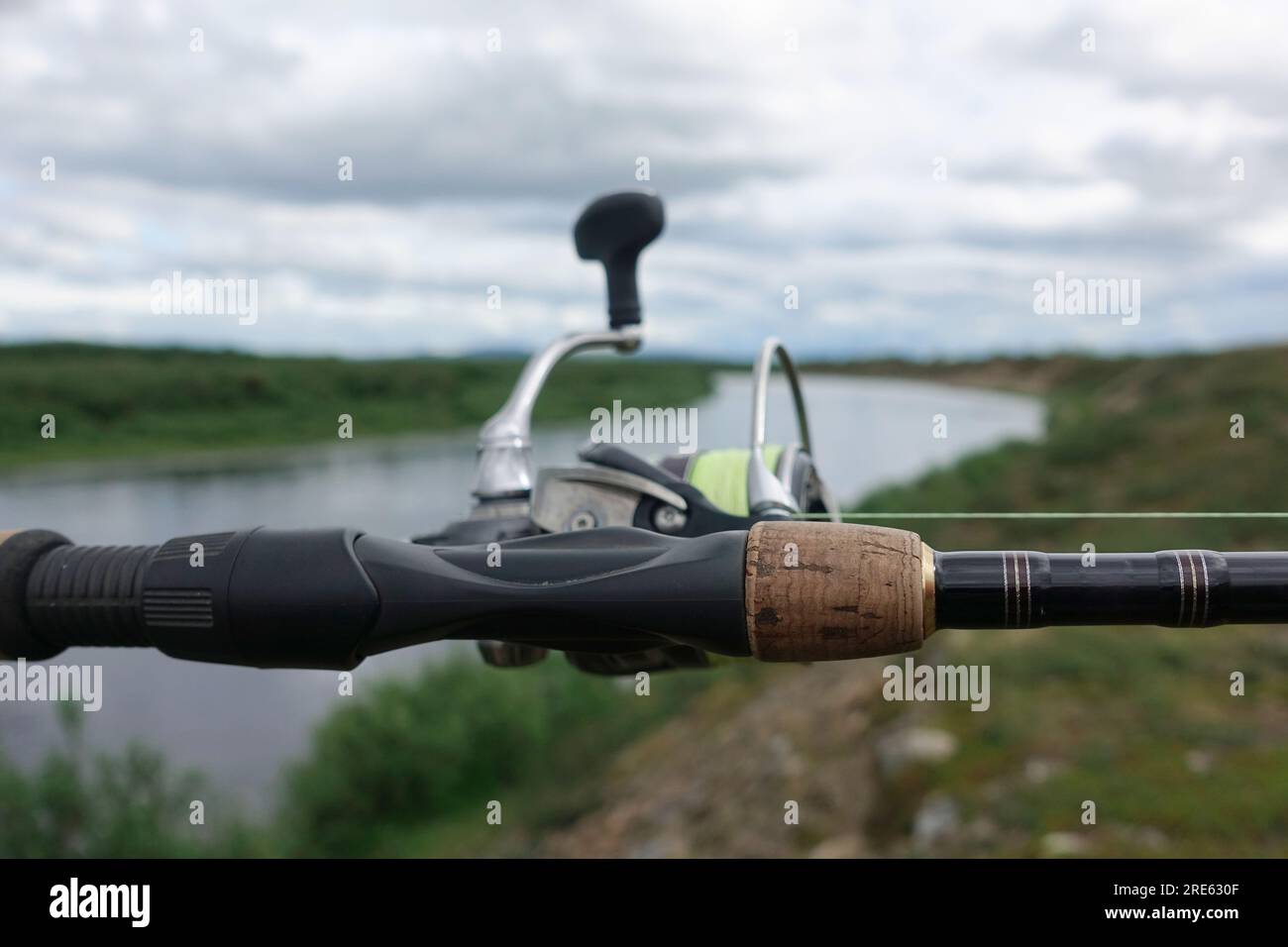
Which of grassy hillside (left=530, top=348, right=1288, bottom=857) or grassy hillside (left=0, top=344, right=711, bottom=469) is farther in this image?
grassy hillside (left=0, top=344, right=711, bottom=469)

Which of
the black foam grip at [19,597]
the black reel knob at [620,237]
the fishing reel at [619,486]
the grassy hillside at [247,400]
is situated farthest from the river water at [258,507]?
the black foam grip at [19,597]

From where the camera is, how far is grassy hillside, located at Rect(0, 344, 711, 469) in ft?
82.8

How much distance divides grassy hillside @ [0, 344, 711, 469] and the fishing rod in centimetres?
2146

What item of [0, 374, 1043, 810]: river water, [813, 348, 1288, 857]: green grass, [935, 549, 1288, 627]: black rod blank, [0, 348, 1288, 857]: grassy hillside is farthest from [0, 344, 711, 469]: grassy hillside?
[935, 549, 1288, 627]: black rod blank

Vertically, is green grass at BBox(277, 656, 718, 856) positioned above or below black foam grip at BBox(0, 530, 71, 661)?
below

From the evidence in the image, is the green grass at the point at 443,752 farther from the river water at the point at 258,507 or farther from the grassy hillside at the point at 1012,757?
the grassy hillside at the point at 1012,757

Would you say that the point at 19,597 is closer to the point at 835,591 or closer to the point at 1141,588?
the point at 835,591

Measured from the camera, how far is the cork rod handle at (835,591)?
3.33 ft

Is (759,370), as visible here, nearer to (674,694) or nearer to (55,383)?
(674,694)

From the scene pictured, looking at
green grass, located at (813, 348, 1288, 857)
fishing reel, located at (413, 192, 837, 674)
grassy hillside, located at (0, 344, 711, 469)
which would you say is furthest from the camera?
grassy hillside, located at (0, 344, 711, 469)

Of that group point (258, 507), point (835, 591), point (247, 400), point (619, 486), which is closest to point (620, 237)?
point (619, 486)

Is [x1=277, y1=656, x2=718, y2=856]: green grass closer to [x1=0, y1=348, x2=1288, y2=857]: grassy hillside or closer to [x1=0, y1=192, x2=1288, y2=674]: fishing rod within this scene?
[x1=0, y1=348, x2=1288, y2=857]: grassy hillside

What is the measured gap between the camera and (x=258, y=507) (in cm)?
2183

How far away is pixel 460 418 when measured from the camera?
1145 inches
